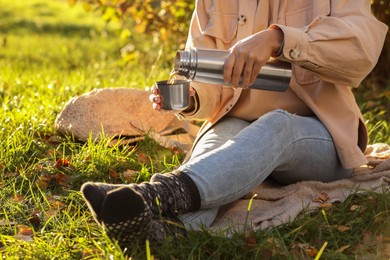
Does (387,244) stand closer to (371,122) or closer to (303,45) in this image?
(303,45)

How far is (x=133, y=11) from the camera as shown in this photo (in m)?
5.54

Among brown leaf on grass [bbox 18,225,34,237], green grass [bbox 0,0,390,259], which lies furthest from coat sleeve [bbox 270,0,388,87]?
brown leaf on grass [bbox 18,225,34,237]

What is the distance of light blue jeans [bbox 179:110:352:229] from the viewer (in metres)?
2.49

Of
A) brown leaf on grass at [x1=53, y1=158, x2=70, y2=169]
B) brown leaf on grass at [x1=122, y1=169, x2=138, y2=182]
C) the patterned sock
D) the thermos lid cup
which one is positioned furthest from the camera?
brown leaf on grass at [x1=53, y1=158, x2=70, y2=169]

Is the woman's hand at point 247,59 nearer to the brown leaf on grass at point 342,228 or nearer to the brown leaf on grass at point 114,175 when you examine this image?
the brown leaf on grass at point 342,228

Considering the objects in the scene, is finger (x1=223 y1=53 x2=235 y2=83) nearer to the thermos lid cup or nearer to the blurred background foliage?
the thermos lid cup

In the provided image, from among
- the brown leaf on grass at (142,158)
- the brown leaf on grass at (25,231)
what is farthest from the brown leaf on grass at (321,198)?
the brown leaf on grass at (25,231)

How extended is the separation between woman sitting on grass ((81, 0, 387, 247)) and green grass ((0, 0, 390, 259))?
15 cm

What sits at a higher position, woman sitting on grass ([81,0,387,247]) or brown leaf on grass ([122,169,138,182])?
woman sitting on grass ([81,0,387,247])

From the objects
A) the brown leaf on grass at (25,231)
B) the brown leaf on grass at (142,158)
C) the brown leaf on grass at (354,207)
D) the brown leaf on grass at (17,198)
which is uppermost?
the brown leaf on grass at (354,207)

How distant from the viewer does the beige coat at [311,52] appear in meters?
2.74

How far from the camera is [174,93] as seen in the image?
2838 mm

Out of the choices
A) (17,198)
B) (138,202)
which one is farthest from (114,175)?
(138,202)

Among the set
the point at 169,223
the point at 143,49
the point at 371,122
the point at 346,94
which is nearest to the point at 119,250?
the point at 169,223
